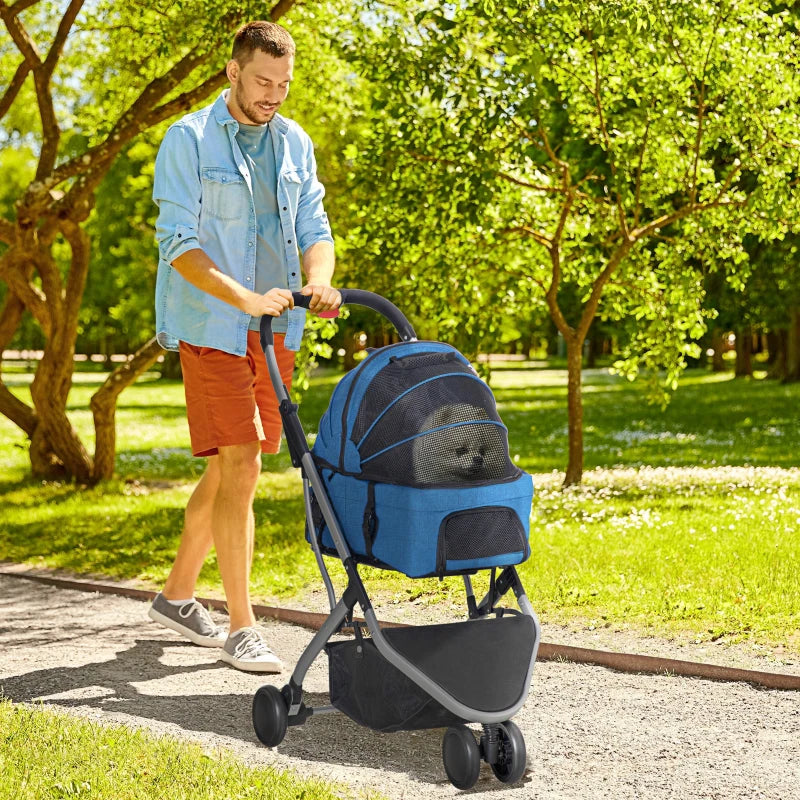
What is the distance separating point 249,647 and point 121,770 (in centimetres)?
134

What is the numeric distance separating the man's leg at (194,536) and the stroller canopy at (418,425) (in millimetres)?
1359

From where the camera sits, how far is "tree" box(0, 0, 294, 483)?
9516 mm

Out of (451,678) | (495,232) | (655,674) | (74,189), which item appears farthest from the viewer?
(495,232)

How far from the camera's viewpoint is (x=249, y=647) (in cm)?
484

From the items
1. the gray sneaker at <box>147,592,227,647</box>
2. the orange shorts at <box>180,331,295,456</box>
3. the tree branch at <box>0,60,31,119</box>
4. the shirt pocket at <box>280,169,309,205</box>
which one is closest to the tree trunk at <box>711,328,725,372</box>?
the tree branch at <box>0,60,31,119</box>

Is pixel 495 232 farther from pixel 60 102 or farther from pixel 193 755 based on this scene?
pixel 60 102

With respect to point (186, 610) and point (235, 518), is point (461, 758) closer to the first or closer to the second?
point (235, 518)

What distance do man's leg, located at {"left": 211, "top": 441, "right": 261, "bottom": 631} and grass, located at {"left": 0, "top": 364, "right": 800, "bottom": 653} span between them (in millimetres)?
1468

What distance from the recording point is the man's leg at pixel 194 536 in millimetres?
5129

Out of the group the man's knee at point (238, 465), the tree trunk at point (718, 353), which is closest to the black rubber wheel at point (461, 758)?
the man's knee at point (238, 465)

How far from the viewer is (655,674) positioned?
488cm

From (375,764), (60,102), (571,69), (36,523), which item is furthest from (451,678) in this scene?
(60,102)

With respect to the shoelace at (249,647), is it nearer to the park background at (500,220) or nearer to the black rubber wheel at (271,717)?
the black rubber wheel at (271,717)

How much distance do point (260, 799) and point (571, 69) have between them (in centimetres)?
763
